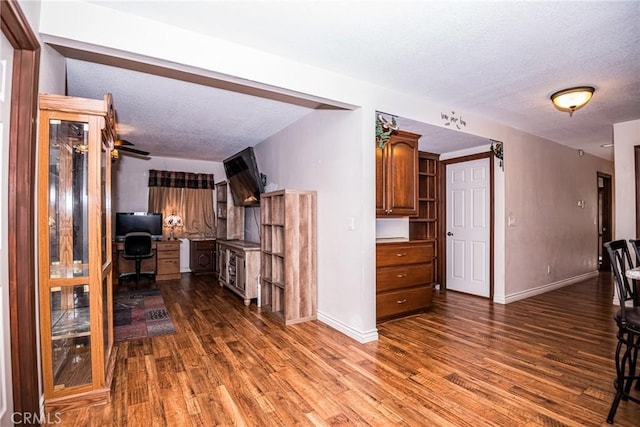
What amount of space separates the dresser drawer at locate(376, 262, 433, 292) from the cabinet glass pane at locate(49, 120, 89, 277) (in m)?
2.58

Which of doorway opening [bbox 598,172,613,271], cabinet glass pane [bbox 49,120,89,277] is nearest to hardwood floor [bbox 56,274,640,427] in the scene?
cabinet glass pane [bbox 49,120,89,277]

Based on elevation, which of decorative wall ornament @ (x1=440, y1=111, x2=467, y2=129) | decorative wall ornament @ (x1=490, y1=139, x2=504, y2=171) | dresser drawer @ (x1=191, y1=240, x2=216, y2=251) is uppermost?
decorative wall ornament @ (x1=440, y1=111, x2=467, y2=129)

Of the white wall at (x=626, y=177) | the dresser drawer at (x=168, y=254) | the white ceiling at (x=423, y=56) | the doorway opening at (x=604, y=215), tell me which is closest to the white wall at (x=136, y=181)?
the dresser drawer at (x=168, y=254)

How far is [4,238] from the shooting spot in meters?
1.48

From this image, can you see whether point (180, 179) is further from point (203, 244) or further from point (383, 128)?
point (383, 128)

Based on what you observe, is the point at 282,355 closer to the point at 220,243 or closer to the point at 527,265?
the point at 220,243

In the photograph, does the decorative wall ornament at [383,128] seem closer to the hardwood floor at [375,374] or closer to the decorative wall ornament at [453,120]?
the decorative wall ornament at [453,120]

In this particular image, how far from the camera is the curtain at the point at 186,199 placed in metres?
6.34

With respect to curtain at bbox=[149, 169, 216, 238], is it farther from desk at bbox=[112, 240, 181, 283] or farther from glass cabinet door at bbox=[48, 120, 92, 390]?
glass cabinet door at bbox=[48, 120, 92, 390]

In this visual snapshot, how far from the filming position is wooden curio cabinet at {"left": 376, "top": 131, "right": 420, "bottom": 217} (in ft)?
11.4

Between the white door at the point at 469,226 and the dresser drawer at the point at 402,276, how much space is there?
1.36 meters

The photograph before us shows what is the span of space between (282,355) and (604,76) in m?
Result: 3.77

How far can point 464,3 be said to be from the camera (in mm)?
1859

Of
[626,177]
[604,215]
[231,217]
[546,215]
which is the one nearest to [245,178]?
[231,217]
